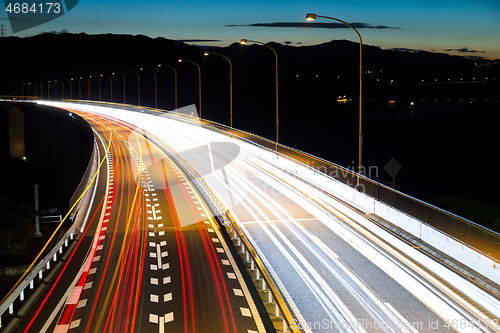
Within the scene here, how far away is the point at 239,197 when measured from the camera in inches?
1115

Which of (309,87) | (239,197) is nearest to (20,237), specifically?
(239,197)

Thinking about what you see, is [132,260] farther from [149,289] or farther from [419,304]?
[419,304]

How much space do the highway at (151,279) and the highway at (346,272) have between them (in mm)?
1490

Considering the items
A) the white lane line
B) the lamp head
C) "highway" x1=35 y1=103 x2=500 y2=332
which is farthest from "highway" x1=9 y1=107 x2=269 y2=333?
the lamp head

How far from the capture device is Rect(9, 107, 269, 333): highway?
40.3 ft

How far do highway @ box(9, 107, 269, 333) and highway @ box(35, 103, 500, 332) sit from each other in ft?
4.89

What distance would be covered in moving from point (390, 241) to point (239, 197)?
12.3 metres

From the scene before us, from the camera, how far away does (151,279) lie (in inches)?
610

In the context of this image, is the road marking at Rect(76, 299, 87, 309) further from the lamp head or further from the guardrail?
the lamp head

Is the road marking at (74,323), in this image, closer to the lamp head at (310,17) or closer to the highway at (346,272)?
the highway at (346,272)

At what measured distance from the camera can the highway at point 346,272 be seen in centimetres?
1161

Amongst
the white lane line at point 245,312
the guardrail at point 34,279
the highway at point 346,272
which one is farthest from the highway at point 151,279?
the highway at point 346,272

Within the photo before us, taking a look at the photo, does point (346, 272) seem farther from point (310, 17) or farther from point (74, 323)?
point (310, 17)

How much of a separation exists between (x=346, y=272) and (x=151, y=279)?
243 inches
